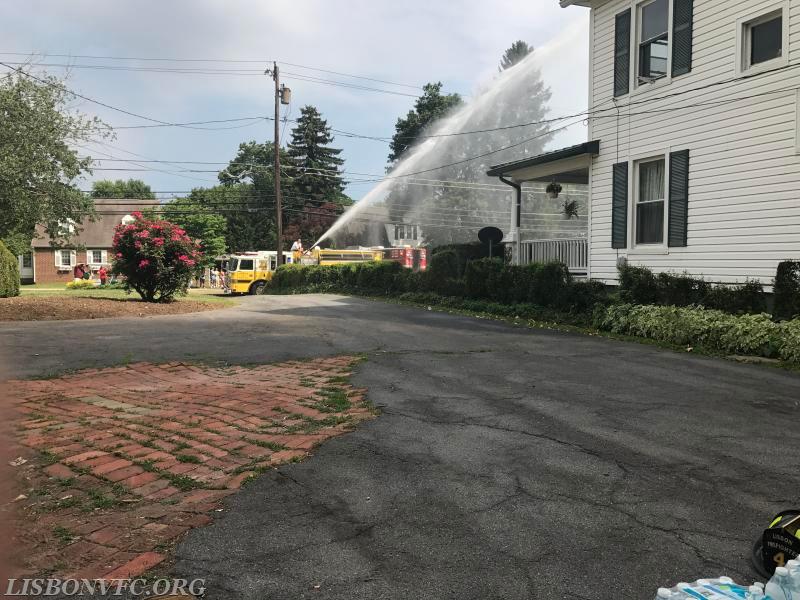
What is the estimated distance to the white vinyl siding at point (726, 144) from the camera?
36.7 ft

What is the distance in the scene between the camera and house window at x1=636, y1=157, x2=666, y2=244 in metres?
14.1

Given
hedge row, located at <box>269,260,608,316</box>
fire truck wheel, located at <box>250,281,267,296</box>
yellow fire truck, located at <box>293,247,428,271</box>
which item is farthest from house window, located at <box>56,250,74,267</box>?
hedge row, located at <box>269,260,608,316</box>

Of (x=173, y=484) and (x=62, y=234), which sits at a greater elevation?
(x=62, y=234)

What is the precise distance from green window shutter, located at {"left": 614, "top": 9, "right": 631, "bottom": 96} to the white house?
29 mm

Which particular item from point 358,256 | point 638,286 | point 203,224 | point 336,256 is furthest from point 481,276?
point 203,224

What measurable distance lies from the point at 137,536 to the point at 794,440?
500 centimetres

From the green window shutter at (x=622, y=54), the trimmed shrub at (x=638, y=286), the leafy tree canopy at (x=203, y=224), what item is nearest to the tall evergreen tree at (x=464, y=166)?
the leafy tree canopy at (x=203, y=224)

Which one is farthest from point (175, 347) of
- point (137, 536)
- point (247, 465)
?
point (137, 536)

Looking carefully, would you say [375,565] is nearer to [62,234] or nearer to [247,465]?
[247,465]

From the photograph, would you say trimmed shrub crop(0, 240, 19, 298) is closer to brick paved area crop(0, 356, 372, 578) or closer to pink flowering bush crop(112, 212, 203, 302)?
pink flowering bush crop(112, 212, 203, 302)

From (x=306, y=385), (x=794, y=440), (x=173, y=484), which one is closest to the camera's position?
(x=173, y=484)

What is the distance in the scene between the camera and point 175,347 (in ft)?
33.1

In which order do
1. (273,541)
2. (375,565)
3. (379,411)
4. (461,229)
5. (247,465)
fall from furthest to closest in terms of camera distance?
(461,229) < (379,411) < (247,465) < (273,541) < (375,565)

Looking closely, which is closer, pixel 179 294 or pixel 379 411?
pixel 379 411
